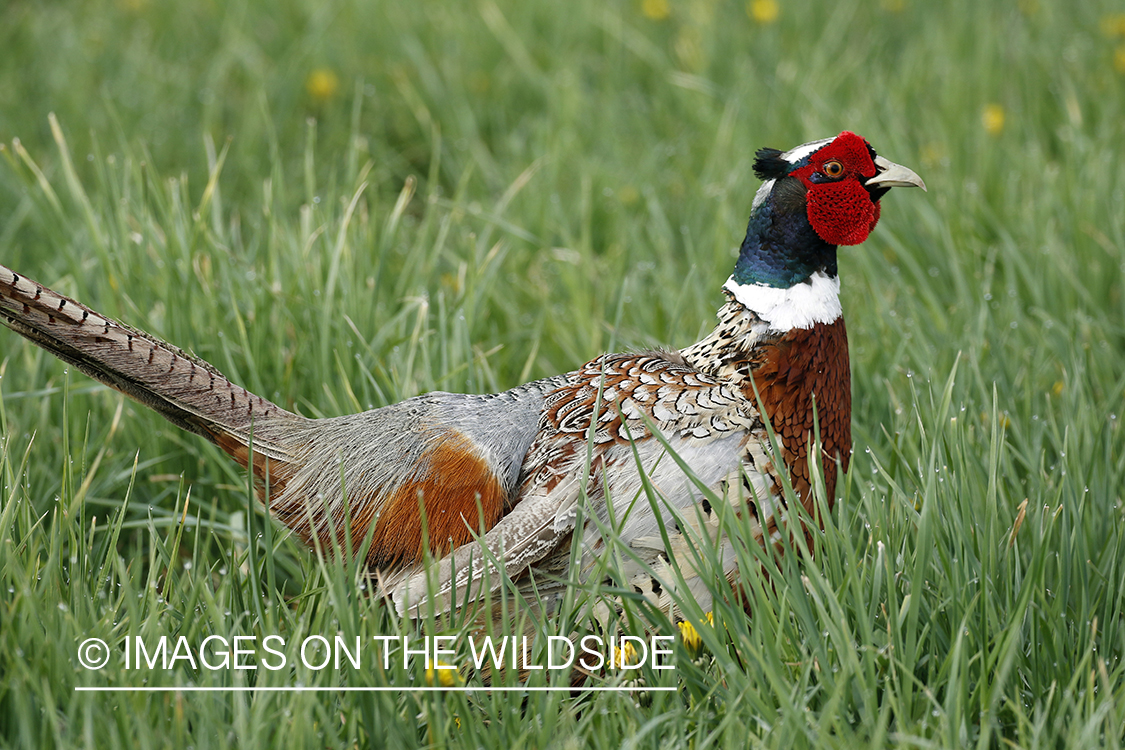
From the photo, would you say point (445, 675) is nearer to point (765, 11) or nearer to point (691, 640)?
point (691, 640)

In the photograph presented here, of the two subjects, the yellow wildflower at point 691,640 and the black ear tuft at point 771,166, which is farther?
the black ear tuft at point 771,166

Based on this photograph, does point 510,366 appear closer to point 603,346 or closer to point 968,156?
point 603,346

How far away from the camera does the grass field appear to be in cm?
198

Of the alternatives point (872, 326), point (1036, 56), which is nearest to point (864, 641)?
point (872, 326)

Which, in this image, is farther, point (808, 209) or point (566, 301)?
point (566, 301)

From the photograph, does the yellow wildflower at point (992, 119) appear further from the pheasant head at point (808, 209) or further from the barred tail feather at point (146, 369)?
the barred tail feather at point (146, 369)

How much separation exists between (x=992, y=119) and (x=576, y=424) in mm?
3243

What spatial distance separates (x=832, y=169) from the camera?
2.55 m

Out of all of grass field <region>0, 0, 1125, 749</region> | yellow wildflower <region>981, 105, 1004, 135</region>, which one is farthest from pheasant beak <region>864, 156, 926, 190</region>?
yellow wildflower <region>981, 105, 1004, 135</region>

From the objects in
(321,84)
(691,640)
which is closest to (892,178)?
(691,640)

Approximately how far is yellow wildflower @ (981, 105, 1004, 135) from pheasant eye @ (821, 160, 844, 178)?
249 cm

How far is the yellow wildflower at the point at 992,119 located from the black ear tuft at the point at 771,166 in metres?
2.53

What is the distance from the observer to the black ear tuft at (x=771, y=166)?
2553 mm

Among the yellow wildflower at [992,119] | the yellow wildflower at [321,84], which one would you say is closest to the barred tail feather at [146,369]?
the yellow wildflower at [321,84]
